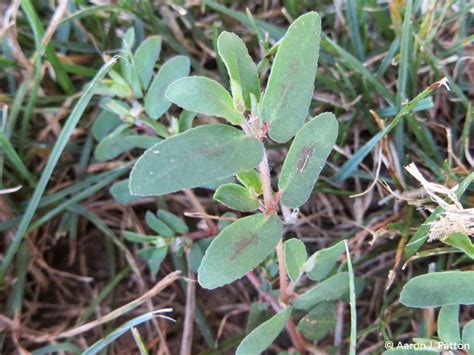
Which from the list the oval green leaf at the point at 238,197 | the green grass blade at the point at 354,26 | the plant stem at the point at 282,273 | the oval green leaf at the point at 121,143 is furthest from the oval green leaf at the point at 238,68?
the green grass blade at the point at 354,26

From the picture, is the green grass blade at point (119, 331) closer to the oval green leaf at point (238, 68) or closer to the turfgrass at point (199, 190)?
the turfgrass at point (199, 190)

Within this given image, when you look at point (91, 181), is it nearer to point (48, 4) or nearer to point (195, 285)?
point (195, 285)

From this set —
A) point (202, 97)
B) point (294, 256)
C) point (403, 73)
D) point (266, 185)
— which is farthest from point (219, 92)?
point (403, 73)

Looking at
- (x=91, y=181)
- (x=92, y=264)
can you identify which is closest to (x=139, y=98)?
(x=91, y=181)

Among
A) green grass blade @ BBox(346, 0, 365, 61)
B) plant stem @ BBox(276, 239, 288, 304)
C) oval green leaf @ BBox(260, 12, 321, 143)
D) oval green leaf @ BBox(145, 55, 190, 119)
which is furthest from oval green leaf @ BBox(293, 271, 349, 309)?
green grass blade @ BBox(346, 0, 365, 61)

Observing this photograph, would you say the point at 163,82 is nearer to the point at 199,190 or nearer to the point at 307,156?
the point at 199,190

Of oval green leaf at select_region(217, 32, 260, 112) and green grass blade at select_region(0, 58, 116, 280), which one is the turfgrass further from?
oval green leaf at select_region(217, 32, 260, 112)
